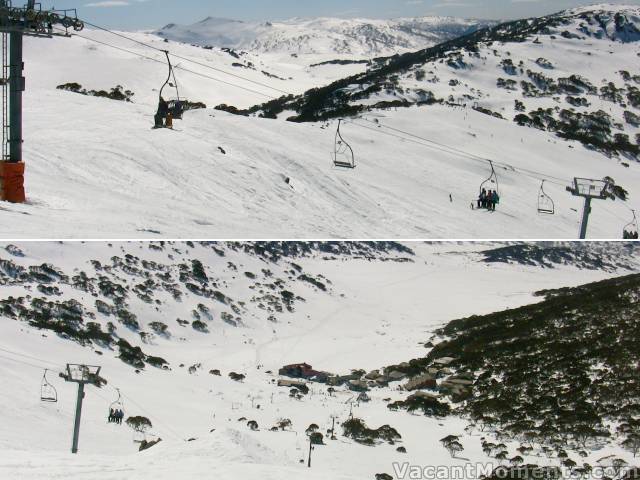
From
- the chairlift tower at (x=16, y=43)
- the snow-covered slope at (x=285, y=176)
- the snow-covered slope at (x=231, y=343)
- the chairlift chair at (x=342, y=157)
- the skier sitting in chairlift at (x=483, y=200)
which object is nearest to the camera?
the chairlift tower at (x=16, y=43)

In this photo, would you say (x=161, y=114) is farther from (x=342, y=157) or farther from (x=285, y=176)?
(x=342, y=157)

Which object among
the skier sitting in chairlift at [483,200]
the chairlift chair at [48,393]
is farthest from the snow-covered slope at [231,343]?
the skier sitting in chairlift at [483,200]

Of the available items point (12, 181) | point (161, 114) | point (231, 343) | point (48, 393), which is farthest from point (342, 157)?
point (12, 181)

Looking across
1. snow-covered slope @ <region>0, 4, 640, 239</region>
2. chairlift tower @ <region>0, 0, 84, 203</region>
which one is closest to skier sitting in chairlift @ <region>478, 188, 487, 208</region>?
snow-covered slope @ <region>0, 4, 640, 239</region>

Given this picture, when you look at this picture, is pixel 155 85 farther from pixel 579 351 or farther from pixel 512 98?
pixel 579 351

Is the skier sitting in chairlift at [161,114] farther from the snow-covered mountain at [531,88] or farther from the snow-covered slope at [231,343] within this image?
the snow-covered mountain at [531,88]

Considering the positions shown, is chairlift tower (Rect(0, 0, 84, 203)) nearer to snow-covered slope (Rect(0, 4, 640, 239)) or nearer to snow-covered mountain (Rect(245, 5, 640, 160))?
snow-covered slope (Rect(0, 4, 640, 239))

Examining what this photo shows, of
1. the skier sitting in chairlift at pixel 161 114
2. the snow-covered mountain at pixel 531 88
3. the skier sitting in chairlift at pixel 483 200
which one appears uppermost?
the snow-covered mountain at pixel 531 88

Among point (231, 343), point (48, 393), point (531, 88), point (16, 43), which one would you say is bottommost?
point (231, 343)

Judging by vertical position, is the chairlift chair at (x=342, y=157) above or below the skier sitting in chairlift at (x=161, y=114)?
below

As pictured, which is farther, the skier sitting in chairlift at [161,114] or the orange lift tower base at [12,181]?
the skier sitting in chairlift at [161,114]
